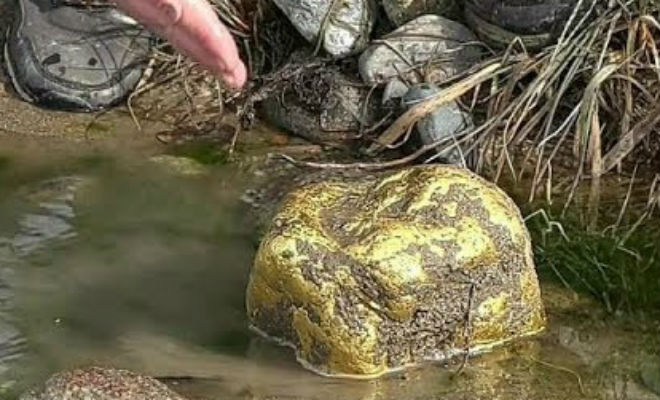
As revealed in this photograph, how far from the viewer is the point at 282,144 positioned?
17.1 feet

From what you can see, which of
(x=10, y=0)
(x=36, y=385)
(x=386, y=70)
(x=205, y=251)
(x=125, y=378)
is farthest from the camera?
(x=10, y=0)

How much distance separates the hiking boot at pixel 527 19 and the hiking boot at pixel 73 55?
4.20 ft

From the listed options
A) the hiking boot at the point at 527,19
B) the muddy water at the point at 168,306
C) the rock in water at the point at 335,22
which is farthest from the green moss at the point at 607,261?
the rock in water at the point at 335,22

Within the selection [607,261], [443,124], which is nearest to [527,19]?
[443,124]

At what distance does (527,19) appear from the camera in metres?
5.04

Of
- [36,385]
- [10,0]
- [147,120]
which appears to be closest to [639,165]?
[147,120]

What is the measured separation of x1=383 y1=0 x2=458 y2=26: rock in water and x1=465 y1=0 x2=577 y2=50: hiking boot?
0.26 meters

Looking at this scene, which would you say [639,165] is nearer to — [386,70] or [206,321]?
[386,70]

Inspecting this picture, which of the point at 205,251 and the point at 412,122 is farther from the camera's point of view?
the point at 412,122

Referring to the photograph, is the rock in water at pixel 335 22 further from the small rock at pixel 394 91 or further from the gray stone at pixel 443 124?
the gray stone at pixel 443 124

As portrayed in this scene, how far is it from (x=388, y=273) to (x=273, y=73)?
5.62ft

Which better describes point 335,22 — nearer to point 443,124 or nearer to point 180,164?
point 443,124

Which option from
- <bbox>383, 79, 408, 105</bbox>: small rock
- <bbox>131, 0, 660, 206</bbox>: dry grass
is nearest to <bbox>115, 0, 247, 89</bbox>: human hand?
<bbox>131, 0, 660, 206</bbox>: dry grass

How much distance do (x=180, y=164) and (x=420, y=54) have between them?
878 mm
